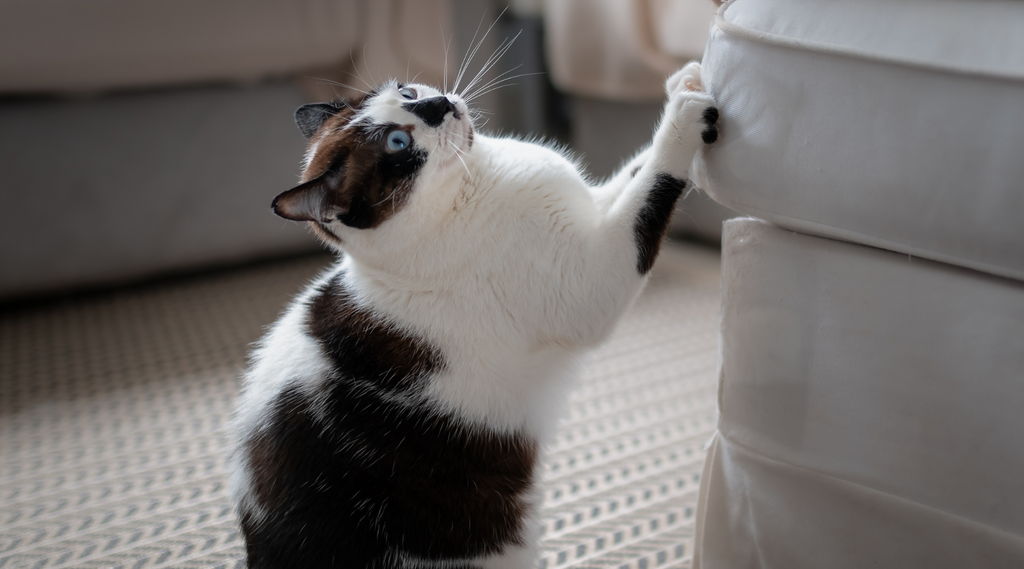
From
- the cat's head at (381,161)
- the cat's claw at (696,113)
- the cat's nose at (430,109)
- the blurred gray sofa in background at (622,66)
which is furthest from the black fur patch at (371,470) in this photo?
the blurred gray sofa in background at (622,66)

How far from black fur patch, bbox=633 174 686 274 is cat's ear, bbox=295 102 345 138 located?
1.43ft

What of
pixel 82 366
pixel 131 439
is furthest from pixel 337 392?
pixel 82 366

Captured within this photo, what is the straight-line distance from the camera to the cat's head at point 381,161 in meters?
0.86

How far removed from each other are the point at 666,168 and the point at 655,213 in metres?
0.05

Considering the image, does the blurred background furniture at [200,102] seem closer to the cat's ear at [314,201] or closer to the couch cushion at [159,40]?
the couch cushion at [159,40]

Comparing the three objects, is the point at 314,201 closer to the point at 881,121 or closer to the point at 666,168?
the point at 666,168

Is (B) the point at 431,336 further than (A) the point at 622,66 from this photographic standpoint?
No

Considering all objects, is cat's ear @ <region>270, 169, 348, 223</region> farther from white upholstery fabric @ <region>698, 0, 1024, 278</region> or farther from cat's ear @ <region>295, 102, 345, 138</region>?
white upholstery fabric @ <region>698, 0, 1024, 278</region>

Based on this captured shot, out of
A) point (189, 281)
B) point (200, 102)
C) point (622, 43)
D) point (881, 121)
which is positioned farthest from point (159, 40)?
point (881, 121)

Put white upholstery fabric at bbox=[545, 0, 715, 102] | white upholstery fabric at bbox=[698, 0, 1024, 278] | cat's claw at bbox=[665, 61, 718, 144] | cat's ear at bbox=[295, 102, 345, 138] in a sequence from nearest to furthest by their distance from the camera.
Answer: white upholstery fabric at bbox=[698, 0, 1024, 278] → cat's claw at bbox=[665, 61, 718, 144] → cat's ear at bbox=[295, 102, 345, 138] → white upholstery fabric at bbox=[545, 0, 715, 102]

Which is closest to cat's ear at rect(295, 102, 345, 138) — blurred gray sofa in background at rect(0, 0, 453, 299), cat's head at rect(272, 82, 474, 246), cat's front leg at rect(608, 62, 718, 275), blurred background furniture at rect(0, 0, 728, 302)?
cat's head at rect(272, 82, 474, 246)

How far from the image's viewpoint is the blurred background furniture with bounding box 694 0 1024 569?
2.11ft

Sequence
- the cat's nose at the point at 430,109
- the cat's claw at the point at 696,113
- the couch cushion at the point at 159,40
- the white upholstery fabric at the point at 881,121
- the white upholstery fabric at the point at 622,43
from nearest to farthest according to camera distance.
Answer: the white upholstery fabric at the point at 881,121
the cat's claw at the point at 696,113
the cat's nose at the point at 430,109
the couch cushion at the point at 159,40
the white upholstery fabric at the point at 622,43

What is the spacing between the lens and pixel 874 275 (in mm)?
729
